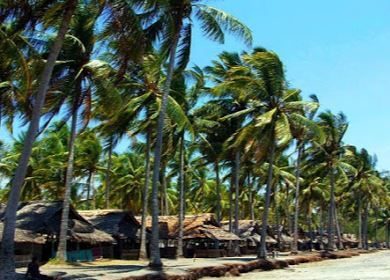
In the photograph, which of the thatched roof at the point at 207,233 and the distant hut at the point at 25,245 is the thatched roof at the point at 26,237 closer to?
the distant hut at the point at 25,245

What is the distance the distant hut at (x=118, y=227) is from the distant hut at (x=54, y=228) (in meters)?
3.05

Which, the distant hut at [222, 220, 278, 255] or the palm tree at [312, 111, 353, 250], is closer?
the palm tree at [312, 111, 353, 250]

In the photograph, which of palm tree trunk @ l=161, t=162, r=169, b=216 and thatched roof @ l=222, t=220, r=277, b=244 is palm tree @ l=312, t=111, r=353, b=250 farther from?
palm tree trunk @ l=161, t=162, r=169, b=216

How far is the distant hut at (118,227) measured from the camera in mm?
37812

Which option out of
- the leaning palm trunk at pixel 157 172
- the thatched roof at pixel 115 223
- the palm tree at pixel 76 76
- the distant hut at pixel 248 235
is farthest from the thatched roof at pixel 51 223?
the distant hut at pixel 248 235

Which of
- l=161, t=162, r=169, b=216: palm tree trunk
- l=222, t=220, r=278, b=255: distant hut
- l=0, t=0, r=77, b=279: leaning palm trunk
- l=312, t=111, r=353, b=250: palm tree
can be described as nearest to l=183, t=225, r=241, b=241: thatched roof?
l=161, t=162, r=169, b=216: palm tree trunk

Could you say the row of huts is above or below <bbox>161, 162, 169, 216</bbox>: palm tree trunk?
below

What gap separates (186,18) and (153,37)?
6.48 feet

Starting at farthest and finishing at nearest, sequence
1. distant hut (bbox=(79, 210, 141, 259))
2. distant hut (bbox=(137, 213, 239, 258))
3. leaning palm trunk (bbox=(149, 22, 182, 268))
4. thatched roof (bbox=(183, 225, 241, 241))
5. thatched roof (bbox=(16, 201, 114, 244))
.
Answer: distant hut (bbox=(137, 213, 239, 258)) → thatched roof (bbox=(183, 225, 241, 241)) → distant hut (bbox=(79, 210, 141, 259)) → thatched roof (bbox=(16, 201, 114, 244)) → leaning palm trunk (bbox=(149, 22, 182, 268))

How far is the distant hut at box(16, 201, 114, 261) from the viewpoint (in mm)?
31094

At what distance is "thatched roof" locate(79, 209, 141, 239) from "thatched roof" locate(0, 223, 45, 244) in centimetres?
746

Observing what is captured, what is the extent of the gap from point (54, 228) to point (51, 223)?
42 centimetres

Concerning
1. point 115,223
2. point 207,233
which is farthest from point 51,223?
point 207,233

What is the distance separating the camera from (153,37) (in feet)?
86.5
